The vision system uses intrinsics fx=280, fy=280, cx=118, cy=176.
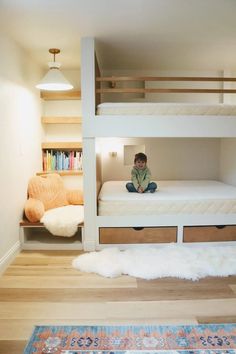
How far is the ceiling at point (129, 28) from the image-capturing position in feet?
7.04

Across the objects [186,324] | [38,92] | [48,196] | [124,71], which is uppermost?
[124,71]

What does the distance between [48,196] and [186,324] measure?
219cm

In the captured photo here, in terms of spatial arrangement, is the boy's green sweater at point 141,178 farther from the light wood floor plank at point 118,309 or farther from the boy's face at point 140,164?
the light wood floor plank at point 118,309

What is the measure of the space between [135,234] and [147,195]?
441 millimetres

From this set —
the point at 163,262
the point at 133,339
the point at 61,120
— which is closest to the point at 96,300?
the point at 133,339

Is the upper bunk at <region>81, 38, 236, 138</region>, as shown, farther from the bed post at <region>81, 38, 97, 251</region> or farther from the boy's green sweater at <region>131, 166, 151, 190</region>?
Answer: the boy's green sweater at <region>131, 166, 151, 190</region>

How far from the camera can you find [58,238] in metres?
3.28

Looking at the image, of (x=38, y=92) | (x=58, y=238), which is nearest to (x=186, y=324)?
(x=58, y=238)

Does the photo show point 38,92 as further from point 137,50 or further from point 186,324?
point 186,324

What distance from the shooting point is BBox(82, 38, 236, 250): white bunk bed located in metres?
2.86

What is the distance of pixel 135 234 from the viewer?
118 inches

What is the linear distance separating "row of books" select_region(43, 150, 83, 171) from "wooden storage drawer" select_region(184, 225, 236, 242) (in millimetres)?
1726

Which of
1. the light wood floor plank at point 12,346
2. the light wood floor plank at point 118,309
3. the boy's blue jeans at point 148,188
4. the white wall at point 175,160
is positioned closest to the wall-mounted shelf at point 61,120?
the white wall at point 175,160

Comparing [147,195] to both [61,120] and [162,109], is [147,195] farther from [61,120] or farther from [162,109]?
[61,120]
